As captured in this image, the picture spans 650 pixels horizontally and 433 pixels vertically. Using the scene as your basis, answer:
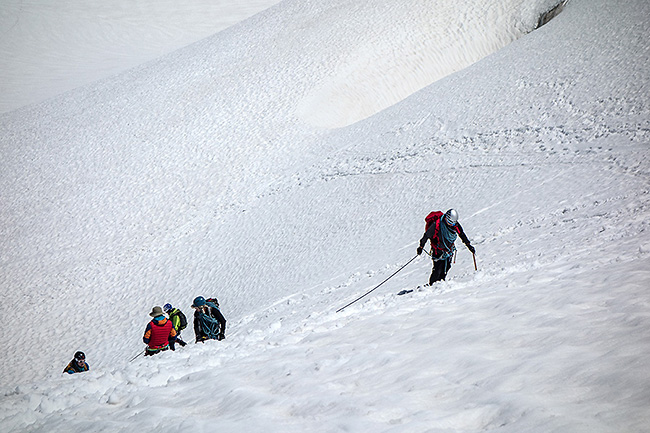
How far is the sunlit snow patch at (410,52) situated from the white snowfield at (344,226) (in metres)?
0.11

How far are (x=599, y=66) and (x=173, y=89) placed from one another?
17.7 meters

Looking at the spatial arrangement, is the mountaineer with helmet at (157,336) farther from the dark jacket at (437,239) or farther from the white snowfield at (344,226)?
the dark jacket at (437,239)

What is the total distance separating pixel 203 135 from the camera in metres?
19.4

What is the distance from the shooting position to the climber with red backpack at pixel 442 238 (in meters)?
7.50

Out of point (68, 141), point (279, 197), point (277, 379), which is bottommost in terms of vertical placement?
point (277, 379)

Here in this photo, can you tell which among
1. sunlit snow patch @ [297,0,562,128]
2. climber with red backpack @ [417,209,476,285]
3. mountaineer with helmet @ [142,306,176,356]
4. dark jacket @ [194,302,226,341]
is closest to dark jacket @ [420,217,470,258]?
climber with red backpack @ [417,209,476,285]

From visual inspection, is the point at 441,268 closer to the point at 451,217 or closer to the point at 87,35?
the point at 451,217

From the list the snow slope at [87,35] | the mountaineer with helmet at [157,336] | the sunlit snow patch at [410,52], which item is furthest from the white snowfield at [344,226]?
the snow slope at [87,35]

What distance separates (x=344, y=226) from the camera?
518 inches

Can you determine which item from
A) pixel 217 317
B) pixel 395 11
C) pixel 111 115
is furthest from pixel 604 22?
pixel 111 115

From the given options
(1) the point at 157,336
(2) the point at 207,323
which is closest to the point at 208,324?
(2) the point at 207,323

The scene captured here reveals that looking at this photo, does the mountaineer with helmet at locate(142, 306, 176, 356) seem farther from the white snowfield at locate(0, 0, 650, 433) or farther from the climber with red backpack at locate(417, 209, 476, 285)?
the climber with red backpack at locate(417, 209, 476, 285)

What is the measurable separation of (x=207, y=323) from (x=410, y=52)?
59.6ft

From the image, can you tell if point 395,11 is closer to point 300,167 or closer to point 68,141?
point 300,167
